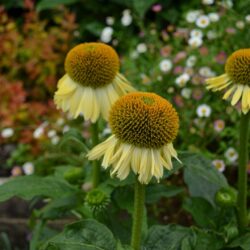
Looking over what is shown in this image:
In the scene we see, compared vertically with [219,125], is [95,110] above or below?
above

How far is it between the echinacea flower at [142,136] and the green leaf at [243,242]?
1.08 feet

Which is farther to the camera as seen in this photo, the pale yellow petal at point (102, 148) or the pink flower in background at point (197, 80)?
the pink flower in background at point (197, 80)

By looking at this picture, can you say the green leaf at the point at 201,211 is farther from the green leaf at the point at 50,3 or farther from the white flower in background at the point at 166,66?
the green leaf at the point at 50,3

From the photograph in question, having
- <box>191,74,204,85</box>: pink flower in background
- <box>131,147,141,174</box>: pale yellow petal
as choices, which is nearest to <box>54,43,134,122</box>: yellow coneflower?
<box>131,147,141,174</box>: pale yellow petal

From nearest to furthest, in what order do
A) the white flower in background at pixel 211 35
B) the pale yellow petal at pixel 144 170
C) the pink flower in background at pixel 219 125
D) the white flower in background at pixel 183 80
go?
1. the pale yellow petal at pixel 144 170
2. the pink flower in background at pixel 219 125
3. the white flower in background at pixel 183 80
4. the white flower in background at pixel 211 35

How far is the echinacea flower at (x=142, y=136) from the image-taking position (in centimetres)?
104

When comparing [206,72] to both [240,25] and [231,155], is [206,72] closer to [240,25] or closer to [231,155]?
[240,25]

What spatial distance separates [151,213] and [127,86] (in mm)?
806

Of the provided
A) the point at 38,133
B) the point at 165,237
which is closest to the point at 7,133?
the point at 38,133

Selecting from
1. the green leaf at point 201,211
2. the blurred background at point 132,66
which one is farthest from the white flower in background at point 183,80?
the green leaf at point 201,211

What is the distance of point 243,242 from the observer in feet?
4.17

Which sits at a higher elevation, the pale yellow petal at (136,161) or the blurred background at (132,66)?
the pale yellow petal at (136,161)

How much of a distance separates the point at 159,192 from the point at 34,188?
35 cm

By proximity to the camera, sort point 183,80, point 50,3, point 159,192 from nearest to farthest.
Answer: point 159,192
point 183,80
point 50,3
